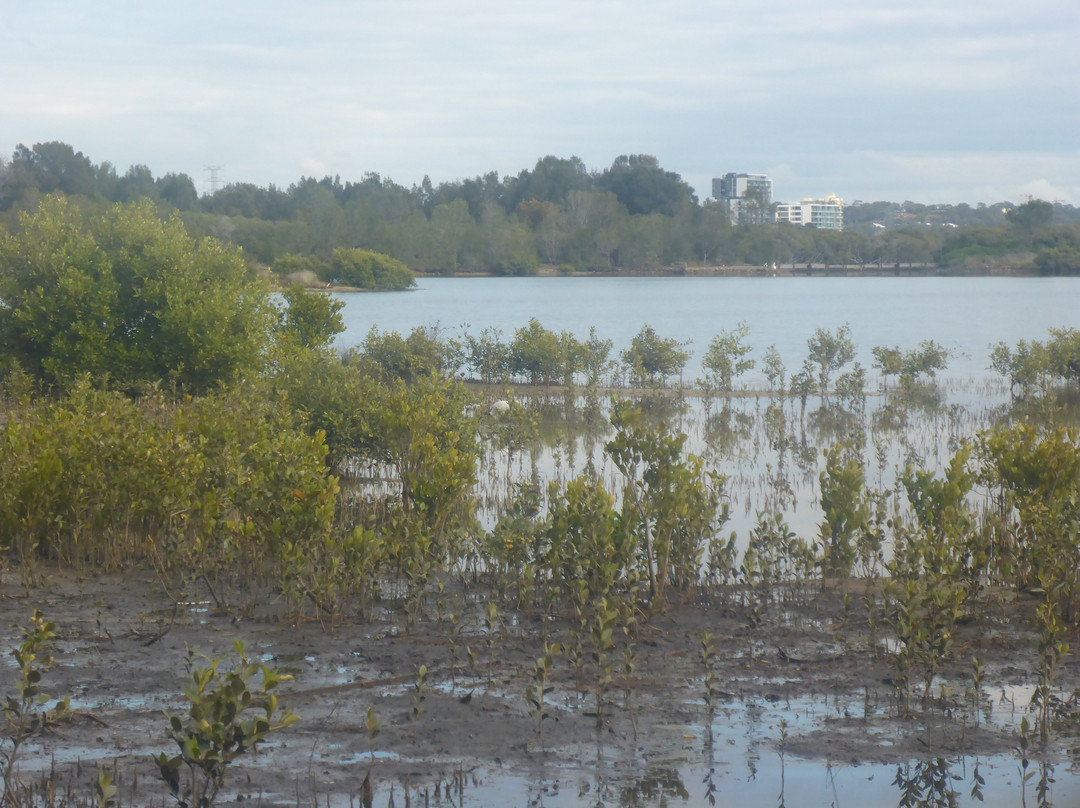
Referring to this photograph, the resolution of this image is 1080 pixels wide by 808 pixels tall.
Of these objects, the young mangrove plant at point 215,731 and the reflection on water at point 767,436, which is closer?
the young mangrove plant at point 215,731

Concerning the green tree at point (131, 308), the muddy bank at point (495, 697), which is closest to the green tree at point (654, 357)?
the green tree at point (131, 308)

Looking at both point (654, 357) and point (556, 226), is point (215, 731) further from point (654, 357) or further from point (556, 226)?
point (556, 226)

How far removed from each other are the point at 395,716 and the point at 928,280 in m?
112

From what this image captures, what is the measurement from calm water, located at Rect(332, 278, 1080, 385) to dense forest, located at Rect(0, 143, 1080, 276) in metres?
9.33

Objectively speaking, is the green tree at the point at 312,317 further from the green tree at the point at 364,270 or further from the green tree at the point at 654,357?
the green tree at the point at 364,270

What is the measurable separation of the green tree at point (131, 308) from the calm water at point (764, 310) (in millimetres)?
14078

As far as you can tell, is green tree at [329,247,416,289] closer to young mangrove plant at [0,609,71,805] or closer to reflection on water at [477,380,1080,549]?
reflection on water at [477,380,1080,549]

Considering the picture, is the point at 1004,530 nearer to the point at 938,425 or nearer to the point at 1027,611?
the point at 1027,611

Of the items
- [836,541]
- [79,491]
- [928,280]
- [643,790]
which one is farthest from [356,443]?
[928,280]

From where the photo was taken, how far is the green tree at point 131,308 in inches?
681

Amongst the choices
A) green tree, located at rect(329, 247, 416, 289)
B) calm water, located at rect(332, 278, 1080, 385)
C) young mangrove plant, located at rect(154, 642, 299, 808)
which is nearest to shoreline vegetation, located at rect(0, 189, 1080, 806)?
young mangrove plant, located at rect(154, 642, 299, 808)

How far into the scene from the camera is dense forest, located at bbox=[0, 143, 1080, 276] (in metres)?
102

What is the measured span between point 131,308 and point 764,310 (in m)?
54.5

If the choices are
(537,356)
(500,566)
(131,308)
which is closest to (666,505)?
(500,566)
